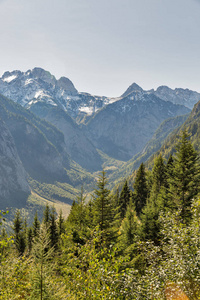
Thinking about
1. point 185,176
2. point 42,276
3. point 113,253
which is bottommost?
point 42,276

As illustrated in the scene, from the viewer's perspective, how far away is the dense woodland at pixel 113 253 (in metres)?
9.06

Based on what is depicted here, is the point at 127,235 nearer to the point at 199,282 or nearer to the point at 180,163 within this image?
the point at 180,163

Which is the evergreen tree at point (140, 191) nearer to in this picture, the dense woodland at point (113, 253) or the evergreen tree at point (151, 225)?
the dense woodland at point (113, 253)

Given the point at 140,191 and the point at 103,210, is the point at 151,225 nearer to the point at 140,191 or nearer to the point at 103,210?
the point at 103,210

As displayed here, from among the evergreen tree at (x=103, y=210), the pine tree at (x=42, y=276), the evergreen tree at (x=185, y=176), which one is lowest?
the pine tree at (x=42, y=276)

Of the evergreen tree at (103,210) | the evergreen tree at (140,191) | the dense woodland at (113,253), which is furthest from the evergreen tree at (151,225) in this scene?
the evergreen tree at (140,191)

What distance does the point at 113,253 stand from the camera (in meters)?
9.13

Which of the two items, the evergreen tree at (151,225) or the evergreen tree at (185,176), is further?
the evergreen tree at (151,225)

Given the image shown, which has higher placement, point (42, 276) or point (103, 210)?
point (103, 210)

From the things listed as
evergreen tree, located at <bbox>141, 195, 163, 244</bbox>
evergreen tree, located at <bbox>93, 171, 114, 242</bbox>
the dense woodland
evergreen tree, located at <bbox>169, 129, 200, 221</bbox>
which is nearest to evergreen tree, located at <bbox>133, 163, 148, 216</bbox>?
the dense woodland

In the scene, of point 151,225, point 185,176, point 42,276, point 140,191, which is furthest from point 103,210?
point 140,191

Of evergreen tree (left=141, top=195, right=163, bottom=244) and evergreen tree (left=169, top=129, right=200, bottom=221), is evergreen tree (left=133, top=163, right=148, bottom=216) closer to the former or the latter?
evergreen tree (left=141, top=195, right=163, bottom=244)

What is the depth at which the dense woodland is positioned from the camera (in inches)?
357

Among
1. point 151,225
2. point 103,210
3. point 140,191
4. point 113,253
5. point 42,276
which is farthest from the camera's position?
point 140,191
